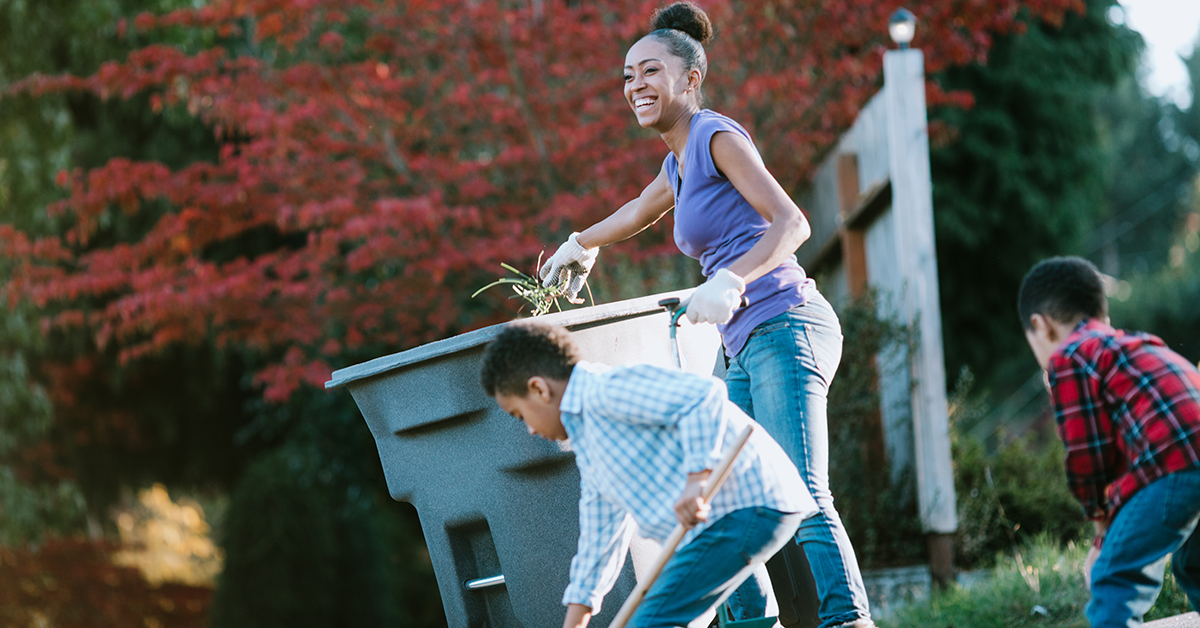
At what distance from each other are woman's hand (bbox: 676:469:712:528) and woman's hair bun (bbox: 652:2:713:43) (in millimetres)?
1125

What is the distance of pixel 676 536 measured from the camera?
5.87 ft

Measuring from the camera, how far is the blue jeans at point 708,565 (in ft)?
5.96

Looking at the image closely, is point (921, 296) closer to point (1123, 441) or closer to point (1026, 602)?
point (1026, 602)

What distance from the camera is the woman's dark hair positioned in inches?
92.9

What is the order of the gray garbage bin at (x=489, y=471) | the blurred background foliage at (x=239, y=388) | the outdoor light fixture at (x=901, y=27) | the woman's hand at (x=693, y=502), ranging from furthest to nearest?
the blurred background foliage at (x=239, y=388), the outdoor light fixture at (x=901, y=27), the gray garbage bin at (x=489, y=471), the woman's hand at (x=693, y=502)

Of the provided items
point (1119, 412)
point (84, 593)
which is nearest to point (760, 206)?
point (1119, 412)

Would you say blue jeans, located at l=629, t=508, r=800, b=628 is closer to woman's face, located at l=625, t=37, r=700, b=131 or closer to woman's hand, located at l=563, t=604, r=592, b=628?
woman's hand, located at l=563, t=604, r=592, b=628

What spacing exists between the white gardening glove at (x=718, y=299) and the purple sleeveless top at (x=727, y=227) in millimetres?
231

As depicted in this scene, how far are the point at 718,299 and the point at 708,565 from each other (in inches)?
18.3

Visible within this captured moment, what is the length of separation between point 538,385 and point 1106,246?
29.8m

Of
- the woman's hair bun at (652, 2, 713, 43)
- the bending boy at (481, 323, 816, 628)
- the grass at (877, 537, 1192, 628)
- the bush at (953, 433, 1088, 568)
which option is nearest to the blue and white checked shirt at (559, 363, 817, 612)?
the bending boy at (481, 323, 816, 628)

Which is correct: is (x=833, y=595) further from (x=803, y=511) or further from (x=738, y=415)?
(x=738, y=415)

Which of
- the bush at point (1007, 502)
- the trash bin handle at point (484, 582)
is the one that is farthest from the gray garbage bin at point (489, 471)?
the bush at point (1007, 502)

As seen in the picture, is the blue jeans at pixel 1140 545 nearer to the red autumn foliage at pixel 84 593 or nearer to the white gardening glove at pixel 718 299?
the white gardening glove at pixel 718 299
